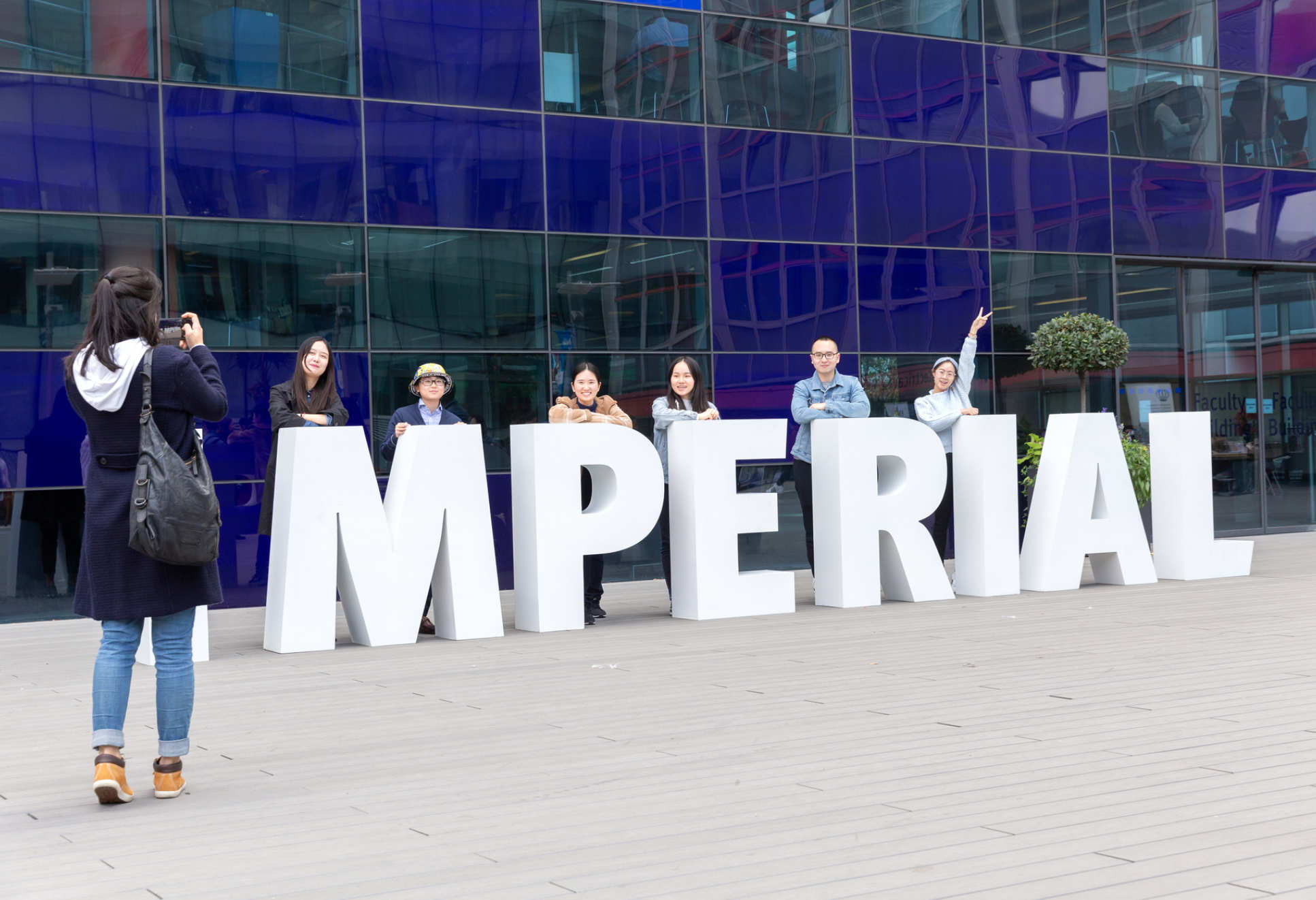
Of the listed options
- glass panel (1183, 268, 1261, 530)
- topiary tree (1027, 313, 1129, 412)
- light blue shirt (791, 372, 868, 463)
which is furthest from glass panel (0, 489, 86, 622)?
glass panel (1183, 268, 1261, 530)

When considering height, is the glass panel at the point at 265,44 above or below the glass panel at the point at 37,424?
above

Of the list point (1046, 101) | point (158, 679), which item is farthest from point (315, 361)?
point (1046, 101)

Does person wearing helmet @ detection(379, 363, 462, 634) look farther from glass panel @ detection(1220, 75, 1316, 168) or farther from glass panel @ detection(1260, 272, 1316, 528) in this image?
glass panel @ detection(1260, 272, 1316, 528)

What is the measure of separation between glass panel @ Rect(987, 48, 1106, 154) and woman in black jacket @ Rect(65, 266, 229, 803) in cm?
1170

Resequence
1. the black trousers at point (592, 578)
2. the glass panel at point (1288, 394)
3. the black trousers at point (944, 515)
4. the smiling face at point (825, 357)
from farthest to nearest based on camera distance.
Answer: the glass panel at point (1288, 394) < the black trousers at point (944, 515) < the smiling face at point (825, 357) < the black trousers at point (592, 578)

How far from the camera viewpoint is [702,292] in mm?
13227

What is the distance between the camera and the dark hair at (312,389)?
8938 mm

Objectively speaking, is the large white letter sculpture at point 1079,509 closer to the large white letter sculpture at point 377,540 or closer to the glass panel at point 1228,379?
the large white letter sculpture at point 377,540

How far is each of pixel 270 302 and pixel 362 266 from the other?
84 cm

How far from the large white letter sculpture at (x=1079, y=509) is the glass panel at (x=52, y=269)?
7217 millimetres

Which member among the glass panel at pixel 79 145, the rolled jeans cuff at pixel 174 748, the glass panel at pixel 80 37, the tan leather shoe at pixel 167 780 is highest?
the glass panel at pixel 80 37

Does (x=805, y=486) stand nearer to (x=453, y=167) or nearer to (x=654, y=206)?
(x=654, y=206)

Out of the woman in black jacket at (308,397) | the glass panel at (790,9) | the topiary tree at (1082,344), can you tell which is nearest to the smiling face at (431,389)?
the woman in black jacket at (308,397)

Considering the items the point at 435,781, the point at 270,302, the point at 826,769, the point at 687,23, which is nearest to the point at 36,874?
the point at 435,781
